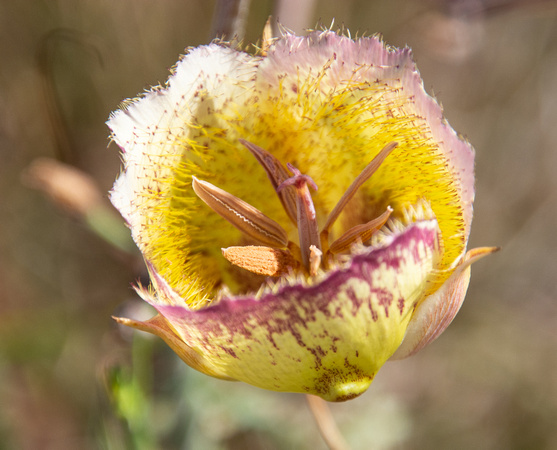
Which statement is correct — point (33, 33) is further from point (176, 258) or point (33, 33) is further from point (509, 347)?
point (509, 347)

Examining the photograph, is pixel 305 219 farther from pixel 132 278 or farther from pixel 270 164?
pixel 132 278

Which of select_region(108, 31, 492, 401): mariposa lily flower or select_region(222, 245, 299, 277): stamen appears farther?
select_region(222, 245, 299, 277): stamen

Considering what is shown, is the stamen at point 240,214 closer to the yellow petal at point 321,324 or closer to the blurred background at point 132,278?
the yellow petal at point 321,324

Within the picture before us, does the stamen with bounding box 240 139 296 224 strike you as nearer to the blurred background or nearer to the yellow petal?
the yellow petal

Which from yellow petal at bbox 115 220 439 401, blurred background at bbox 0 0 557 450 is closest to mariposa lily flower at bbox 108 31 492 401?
yellow petal at bbox 115 220 439 401

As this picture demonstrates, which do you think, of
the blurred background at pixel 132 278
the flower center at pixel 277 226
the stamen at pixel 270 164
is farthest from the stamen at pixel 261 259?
the blurred background at pixel 132 278
